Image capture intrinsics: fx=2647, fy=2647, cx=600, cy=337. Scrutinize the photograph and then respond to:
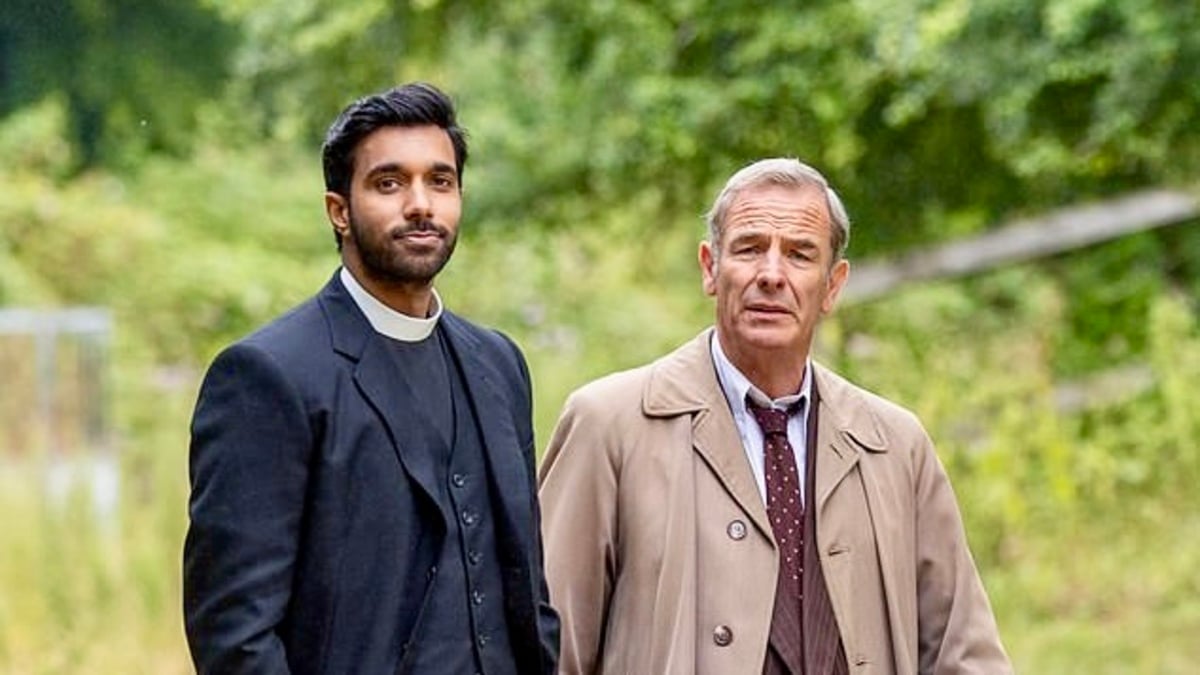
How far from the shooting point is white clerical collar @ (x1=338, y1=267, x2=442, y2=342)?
3.69 metres

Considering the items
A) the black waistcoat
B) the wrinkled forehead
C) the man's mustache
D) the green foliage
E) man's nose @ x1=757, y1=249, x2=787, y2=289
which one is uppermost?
the green foliage

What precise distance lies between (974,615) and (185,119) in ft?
47.1

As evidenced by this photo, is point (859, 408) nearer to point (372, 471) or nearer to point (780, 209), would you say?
point (780, 209)

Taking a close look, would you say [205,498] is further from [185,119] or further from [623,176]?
[185,119]

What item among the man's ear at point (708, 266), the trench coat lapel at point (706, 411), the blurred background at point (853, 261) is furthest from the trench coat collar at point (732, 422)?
the blurred background at point (853, 261)

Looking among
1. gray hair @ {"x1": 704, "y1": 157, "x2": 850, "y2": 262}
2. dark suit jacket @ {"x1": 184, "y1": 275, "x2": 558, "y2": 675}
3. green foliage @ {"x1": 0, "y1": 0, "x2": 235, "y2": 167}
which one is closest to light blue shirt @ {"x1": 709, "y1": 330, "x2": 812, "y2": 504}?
gray hair @ {"x1": 704, "y1": 157, "x2": 850, "y2": 262}

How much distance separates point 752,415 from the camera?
14.4ft

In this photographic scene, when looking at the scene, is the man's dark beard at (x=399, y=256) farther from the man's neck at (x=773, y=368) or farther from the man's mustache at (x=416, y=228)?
the man's neck at (x=773, y=368)

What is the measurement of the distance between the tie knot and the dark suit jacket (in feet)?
2.52

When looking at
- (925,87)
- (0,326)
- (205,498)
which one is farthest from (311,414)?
(0,326)

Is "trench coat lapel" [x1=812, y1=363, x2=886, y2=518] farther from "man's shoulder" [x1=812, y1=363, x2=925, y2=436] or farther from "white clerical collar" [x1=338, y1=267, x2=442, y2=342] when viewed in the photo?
"white clerical collar" [x1=338, y1=267, x2=442, y2=342]

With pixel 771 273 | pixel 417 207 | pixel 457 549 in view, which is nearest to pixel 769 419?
pixel 771 273

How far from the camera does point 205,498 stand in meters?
3.49

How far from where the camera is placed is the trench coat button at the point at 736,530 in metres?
4.28
